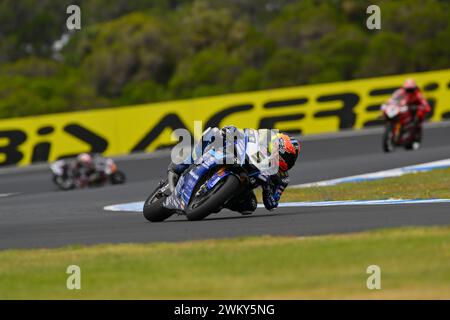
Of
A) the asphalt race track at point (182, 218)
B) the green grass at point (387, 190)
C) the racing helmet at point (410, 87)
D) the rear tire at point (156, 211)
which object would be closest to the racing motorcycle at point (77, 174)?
the asphalt race track at point (182, 218)

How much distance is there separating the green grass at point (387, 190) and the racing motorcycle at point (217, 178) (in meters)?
3.26

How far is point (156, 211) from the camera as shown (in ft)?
42.4

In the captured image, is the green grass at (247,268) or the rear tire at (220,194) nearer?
the green grass at (247,268)

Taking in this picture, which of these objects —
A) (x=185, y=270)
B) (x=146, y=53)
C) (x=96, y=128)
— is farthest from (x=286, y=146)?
(x=146, y=53)

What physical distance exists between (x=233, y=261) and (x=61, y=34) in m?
69.2

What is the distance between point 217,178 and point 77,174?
44.0ft

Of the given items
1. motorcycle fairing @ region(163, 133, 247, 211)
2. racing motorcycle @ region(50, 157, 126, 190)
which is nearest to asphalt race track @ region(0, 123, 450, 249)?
motorcycle fairing @ region(163, 133, 247, 211)

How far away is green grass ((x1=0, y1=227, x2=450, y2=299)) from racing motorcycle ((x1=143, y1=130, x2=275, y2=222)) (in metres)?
1.32

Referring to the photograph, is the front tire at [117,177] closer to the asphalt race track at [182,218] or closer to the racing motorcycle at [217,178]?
the asphalt race track at [182,218]

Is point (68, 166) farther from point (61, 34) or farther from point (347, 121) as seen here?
point (61, 34)

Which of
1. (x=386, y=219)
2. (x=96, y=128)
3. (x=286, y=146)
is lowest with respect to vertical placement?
(x=386, y=219)

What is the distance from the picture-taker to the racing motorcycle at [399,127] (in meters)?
24.5

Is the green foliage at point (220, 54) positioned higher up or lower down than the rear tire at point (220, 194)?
higher up

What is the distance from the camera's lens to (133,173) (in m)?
26.1
